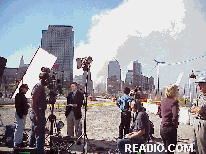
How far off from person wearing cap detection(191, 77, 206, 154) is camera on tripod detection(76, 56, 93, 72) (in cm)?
326

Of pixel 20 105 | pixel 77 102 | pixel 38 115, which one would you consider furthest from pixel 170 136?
pixel 20 105

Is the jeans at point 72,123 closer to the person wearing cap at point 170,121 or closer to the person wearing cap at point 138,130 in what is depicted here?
the person wearing cap at point 138,130

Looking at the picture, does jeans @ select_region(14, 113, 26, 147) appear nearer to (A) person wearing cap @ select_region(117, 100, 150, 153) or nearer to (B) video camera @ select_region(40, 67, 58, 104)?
(B) video camera @ select_region(40, 67, 58, 104)

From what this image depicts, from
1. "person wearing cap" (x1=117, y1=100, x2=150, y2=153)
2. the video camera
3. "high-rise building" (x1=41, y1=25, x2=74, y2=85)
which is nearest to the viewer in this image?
"person wearing cap" (x1=117, y1=100, x2=150, y2=153)

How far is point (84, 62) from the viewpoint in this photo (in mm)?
6023

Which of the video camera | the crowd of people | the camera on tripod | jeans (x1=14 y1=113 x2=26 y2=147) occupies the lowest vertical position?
jeans (x1=14 y1=113 x2=26 y2=147)

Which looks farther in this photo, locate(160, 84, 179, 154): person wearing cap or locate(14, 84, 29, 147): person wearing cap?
locate(14, 84, 29, 147): person wearing cap

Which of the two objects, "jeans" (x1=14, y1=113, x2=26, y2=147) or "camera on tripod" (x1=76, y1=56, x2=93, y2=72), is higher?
"camera on tripod" (x1=76, y1=56, x2=93, y2=72)

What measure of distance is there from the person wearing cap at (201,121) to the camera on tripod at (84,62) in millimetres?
3259

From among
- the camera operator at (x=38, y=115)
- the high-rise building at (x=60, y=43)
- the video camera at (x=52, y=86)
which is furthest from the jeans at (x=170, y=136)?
the high-rise building at (x=60, y=43)

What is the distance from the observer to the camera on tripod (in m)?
6.02

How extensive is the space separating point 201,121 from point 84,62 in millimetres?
3621

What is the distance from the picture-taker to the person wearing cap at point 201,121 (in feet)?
12.1

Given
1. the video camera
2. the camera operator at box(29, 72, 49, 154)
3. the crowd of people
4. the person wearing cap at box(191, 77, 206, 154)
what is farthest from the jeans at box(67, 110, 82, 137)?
the person wearing cap at box(191, 77, 206, 154)
